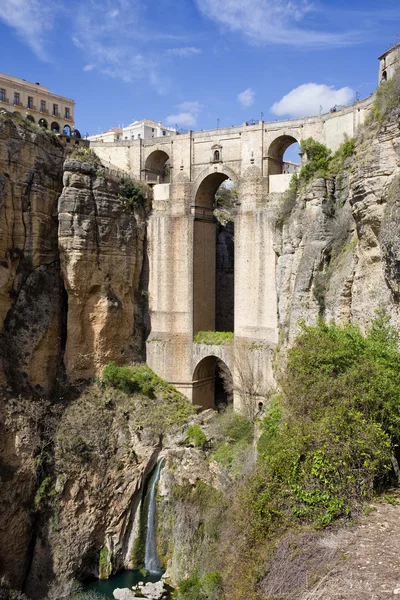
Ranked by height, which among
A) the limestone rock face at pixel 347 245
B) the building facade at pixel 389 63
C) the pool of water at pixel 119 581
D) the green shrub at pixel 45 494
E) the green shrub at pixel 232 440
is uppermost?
the building facade at pixel 389 63

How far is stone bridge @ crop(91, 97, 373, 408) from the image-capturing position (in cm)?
2345

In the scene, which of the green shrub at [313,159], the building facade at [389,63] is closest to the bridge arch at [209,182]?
the green shrub at [313,159]

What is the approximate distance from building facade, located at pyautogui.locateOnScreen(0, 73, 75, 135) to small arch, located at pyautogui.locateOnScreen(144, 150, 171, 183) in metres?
9.32

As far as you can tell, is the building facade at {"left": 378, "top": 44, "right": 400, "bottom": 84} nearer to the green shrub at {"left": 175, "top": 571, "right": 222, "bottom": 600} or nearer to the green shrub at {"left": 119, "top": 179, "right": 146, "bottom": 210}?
the green shrub at {"left": 119, "top": 179, "right": 146, "bottom": 210}

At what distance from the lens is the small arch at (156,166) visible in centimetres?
2783

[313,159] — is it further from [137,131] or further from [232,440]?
[137,131]

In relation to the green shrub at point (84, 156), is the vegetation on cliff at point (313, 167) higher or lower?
lower

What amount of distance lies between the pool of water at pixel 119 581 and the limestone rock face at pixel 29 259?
7.55 metres

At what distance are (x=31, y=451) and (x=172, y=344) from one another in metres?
7.98

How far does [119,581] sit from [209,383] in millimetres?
9890

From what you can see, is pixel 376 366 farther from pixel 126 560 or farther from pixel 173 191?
pixel 173 191

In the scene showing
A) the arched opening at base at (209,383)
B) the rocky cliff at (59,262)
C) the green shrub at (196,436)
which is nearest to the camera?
the green shrub at (196,436)

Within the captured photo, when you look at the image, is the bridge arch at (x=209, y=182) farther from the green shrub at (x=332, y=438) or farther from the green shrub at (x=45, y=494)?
the green shrub at (x=332, y=438)


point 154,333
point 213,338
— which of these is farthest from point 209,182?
point 154,333
